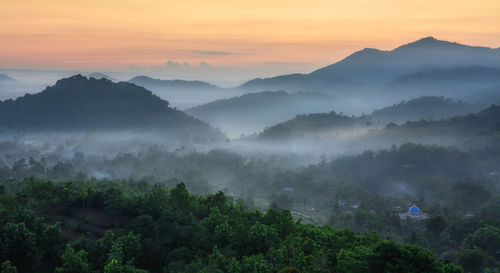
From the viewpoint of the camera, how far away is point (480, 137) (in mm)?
85625

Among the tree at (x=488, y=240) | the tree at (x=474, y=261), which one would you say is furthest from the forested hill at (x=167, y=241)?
the tree at (x=488, y=240)

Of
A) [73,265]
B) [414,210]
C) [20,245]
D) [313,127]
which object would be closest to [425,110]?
[313,127]

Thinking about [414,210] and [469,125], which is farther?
[469,125]

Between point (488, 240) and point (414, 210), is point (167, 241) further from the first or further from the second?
point (414, 210)

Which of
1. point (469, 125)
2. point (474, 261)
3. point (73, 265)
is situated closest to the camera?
point (73, 265)

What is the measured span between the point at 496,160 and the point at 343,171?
24.3 metres

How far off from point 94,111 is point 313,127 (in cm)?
6180

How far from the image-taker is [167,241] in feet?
69.4

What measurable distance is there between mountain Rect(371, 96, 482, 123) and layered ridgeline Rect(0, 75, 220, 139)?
68132 mm

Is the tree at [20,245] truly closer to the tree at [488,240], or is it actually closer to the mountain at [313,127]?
the tree at [488,240]

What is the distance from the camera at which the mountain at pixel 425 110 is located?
15025cm

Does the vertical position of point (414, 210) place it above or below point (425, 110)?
below

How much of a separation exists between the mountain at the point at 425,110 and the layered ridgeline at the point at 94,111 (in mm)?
68132

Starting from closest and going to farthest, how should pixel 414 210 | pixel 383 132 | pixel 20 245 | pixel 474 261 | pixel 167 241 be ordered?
1. pixel 20 245
2. pixel 167 241
3. pixel 474 261
4. pixel 414 210
5. pixel 383 132
